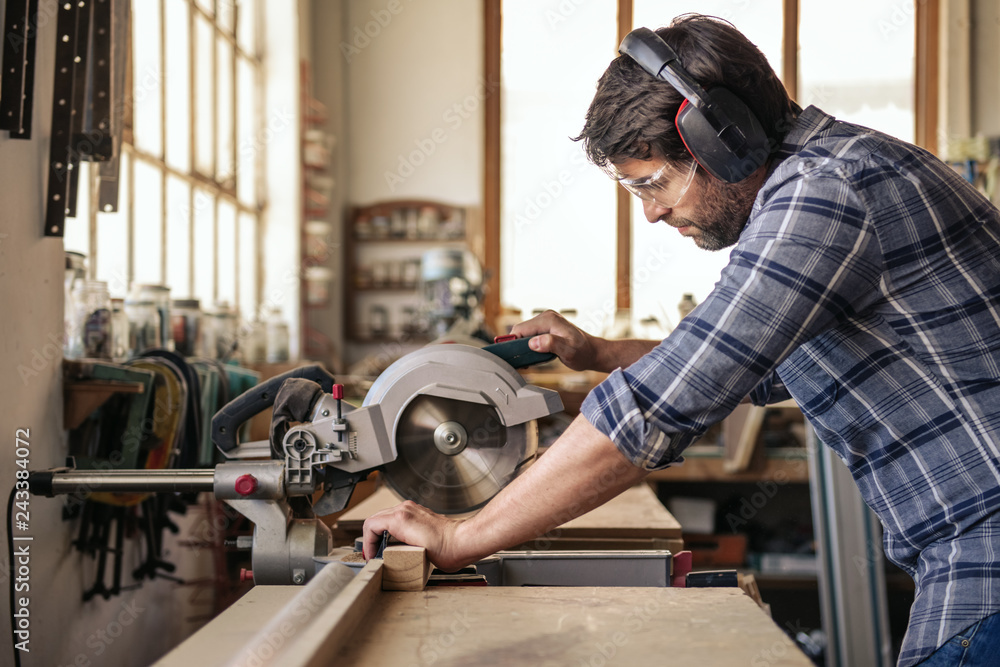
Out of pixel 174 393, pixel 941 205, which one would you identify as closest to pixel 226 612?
pixel 941 205

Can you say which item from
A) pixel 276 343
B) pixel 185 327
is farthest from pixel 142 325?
pixel 276 343

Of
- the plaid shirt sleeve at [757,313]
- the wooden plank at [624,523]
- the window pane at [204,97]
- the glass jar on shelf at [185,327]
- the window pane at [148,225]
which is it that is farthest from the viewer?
the window pane at [204,97]

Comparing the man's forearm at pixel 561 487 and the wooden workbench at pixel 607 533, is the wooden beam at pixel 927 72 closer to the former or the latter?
the wooden workbench at pixel 607 533

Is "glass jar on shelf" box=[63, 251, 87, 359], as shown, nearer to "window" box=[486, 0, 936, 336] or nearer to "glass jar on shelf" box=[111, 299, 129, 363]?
"glass jar on shelf" box=[111, 299, 129, 363]

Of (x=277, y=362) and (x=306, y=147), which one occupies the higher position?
(x=306, y=147)

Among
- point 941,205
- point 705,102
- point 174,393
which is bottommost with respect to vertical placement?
point 174,393

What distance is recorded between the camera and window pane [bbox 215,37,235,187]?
3.88 metres

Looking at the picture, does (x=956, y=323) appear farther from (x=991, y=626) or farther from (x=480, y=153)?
(x=480, y=153)

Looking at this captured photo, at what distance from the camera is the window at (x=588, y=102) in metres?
5.30

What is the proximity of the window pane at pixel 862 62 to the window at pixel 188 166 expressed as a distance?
336 centimetres

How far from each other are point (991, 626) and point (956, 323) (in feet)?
1.08

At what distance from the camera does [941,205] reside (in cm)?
92

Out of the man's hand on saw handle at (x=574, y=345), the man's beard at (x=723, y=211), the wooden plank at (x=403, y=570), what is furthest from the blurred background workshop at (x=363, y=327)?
the man's beard at (x=723, y=211)

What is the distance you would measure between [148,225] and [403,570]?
2.40 m
